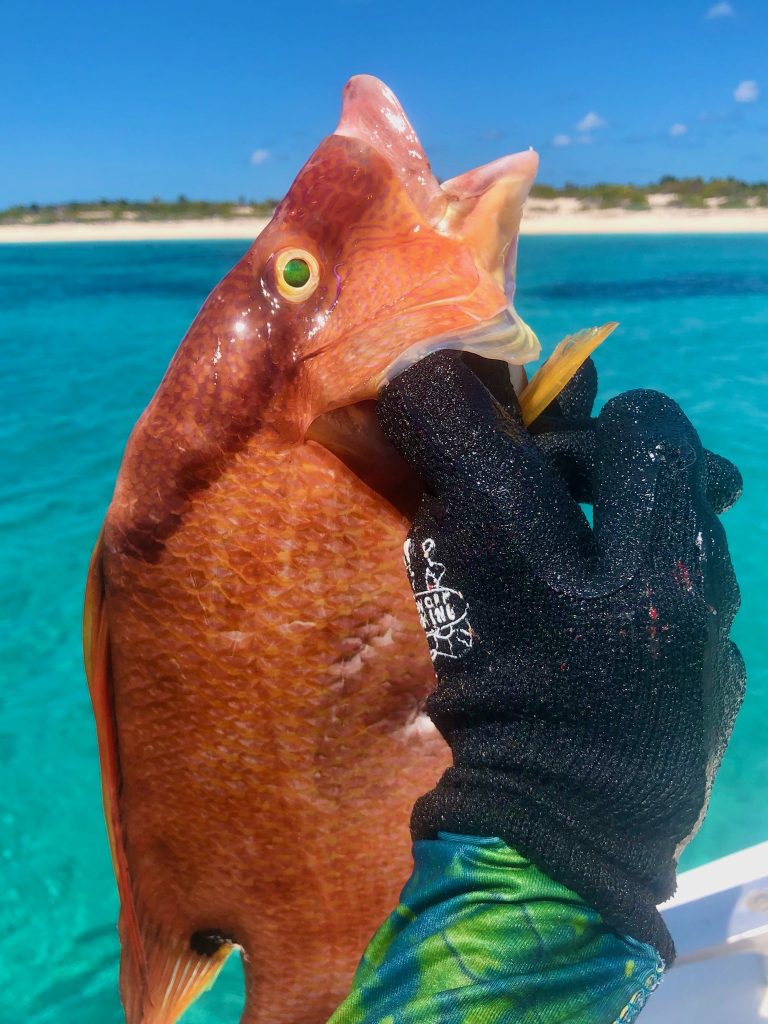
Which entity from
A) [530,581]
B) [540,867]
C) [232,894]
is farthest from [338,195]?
[232,894]

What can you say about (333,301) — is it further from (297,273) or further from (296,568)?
(296,568)

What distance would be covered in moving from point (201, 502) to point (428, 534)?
430 mm

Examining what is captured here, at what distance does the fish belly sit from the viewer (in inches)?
52.7

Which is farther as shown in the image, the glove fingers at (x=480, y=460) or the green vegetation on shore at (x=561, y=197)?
the green vegetation on shore at (x=561, y=197)

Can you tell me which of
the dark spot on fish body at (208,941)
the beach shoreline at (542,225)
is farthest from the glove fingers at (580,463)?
the beach shoreline at (542,225)

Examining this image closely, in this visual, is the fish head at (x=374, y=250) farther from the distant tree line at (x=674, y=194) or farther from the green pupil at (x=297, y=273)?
the distant tree line at (x=674, y=194)

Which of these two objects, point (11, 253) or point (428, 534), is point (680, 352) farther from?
point (11, 253)

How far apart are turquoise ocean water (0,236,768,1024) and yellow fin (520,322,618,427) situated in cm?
75

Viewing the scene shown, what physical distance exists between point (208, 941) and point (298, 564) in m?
0.86

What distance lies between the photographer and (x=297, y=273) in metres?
1.33

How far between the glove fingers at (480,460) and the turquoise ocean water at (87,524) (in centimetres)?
67

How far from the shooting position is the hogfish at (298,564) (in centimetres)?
130

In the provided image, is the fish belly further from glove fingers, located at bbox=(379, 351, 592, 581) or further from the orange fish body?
glove fingers, located at bbox=(379, 351, 592, 581)

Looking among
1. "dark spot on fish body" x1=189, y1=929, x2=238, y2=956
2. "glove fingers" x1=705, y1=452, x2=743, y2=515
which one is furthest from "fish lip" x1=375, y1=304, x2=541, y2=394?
"dark spot on fish body" x1=189, y1=929, x2=238, y2=956
